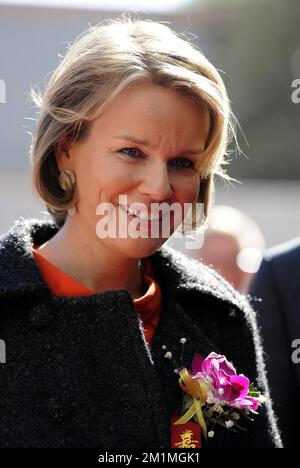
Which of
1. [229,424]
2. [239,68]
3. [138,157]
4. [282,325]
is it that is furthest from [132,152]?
[239,68]

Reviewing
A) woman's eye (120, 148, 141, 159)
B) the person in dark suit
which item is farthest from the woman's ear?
the person in dark suit

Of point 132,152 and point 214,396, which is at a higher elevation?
point 132,152

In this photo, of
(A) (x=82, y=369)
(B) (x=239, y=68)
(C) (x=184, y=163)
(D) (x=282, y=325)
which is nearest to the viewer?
(A) (x=82, y=369)

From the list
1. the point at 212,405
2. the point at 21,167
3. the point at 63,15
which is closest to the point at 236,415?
the point at 212,405

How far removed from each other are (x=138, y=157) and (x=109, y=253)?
0.82 ft

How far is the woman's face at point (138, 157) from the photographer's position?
2.18m

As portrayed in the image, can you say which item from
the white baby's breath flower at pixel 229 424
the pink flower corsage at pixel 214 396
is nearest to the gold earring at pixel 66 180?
the pink flower corsage at pixel 214 396

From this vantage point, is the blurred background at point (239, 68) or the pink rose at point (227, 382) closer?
the pink rose at point (227, 382)

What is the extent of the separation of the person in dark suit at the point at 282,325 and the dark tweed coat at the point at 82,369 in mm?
362

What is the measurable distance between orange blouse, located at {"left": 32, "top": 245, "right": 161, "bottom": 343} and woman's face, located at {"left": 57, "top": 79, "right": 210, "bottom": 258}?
12 centimetres

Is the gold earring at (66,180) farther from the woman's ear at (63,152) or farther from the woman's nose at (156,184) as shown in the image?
the woman's nose at (156,184)

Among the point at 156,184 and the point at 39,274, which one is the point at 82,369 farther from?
the point at 156,184

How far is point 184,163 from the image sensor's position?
2279mm
